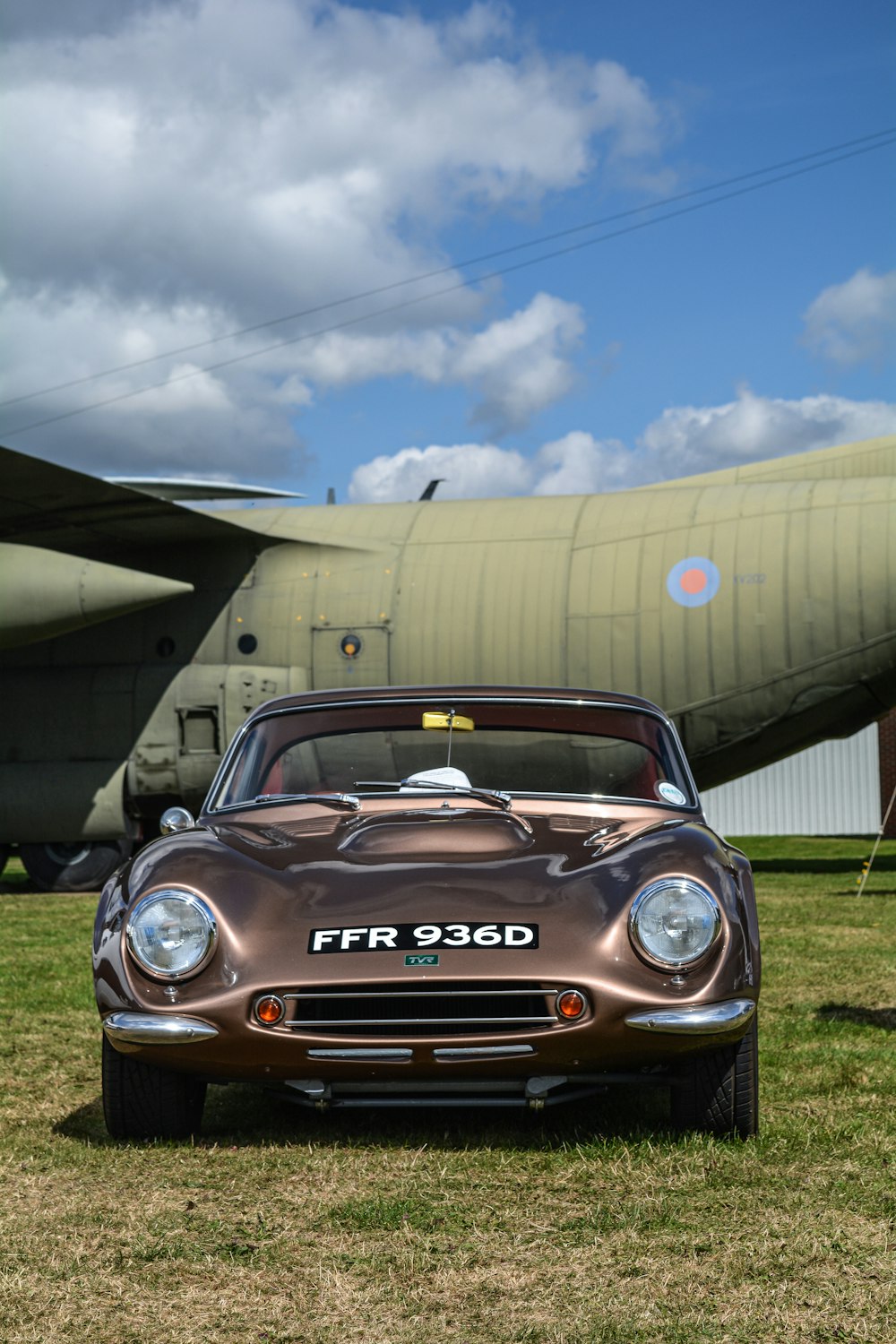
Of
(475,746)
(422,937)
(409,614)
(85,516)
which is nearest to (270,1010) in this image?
(422,937)

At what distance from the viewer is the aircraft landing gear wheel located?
14406 mm

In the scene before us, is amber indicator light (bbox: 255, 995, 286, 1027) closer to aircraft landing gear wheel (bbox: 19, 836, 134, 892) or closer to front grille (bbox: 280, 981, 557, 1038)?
front grille (bbox: 280, 981, 557, 1038)

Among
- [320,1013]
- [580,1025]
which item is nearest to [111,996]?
[320,1013]

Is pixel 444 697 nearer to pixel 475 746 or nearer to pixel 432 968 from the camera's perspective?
pixel 475 746

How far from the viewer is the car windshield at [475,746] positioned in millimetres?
4711

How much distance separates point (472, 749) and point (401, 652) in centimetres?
835

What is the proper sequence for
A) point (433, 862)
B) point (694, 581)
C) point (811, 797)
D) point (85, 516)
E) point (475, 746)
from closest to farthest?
point (433, 862)
point (475, 746)
point (694, 581)
point (85, 516)
point (811, 797)

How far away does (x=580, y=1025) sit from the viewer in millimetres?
3387

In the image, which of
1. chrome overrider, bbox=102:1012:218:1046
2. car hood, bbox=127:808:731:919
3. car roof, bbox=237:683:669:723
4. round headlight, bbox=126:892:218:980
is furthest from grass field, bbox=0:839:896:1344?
car roof, bbox=237:683:669:723


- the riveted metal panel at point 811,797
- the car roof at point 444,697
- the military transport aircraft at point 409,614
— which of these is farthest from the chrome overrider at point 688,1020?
the riveted metal panel at point 811,797

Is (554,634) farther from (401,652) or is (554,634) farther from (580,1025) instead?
(580,1025)

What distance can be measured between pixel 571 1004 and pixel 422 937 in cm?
42

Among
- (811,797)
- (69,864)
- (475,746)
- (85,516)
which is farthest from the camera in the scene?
(811,797)

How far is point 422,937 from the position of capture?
137 inches
